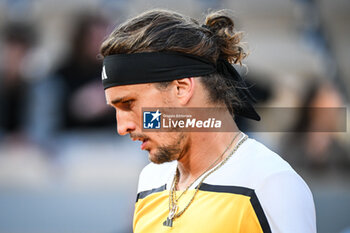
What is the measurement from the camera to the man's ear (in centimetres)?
191

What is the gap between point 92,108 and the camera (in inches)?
264

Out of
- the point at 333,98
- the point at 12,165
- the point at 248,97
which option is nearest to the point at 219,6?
the point at 333,98

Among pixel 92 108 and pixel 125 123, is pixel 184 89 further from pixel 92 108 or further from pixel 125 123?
pixel 92 108

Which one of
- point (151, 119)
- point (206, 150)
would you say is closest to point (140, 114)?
point (151, 119)

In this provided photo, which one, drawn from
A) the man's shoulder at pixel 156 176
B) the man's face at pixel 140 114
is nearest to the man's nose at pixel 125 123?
the man's face at pixel 140 114

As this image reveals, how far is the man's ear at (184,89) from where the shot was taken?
191 cm

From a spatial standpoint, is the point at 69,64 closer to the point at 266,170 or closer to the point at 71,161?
the point at 71,161

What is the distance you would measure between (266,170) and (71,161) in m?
5.52

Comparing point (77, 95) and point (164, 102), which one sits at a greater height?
point (77, 95)

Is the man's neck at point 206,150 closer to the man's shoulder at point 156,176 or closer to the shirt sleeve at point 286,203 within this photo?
the man's shoulder at point 156,176

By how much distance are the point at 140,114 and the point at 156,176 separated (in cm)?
42

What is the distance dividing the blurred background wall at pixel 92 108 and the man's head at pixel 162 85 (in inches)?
166

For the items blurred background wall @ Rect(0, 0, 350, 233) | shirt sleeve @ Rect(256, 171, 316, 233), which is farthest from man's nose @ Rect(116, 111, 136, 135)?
blurred background wall @ Rect(0, 0, 350, 233)

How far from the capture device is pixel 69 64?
22.4 ft
